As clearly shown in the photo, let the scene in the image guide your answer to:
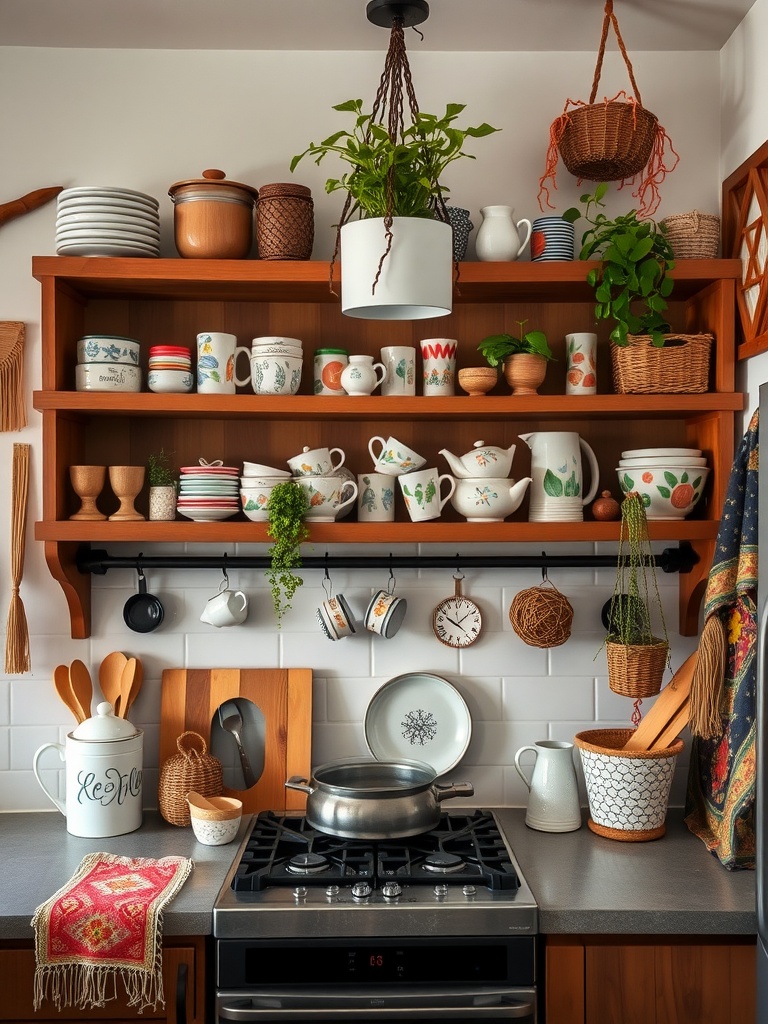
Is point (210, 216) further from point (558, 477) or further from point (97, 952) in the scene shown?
point (97, 952)

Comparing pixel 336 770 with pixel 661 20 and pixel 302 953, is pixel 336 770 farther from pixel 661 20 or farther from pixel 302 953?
pixel 661 20

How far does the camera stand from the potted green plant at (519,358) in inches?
83.2

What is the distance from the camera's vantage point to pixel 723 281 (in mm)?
2115

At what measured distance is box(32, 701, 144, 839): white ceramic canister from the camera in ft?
6.76

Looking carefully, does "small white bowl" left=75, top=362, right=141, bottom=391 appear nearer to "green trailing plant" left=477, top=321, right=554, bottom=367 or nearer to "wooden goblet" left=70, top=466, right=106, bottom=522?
"wooden goblet" left=70, top=466, right=106, bottom=522

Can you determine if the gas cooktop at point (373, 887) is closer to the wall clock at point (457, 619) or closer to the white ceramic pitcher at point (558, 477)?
the wall clock at point (457, 619)

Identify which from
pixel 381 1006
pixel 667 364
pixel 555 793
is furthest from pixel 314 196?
pixel 381 1006

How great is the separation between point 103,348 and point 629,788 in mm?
1455

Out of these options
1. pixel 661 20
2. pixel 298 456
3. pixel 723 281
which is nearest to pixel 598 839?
pixel 298 456

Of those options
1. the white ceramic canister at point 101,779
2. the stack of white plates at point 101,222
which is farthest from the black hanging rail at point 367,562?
the stack of white plates at point 101,222

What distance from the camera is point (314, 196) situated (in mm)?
2268

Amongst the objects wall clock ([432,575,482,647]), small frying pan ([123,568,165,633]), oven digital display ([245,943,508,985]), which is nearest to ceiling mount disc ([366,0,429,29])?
wall clock ([432,575,482,647])

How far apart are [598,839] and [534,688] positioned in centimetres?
39

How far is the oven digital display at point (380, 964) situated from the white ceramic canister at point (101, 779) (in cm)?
52
